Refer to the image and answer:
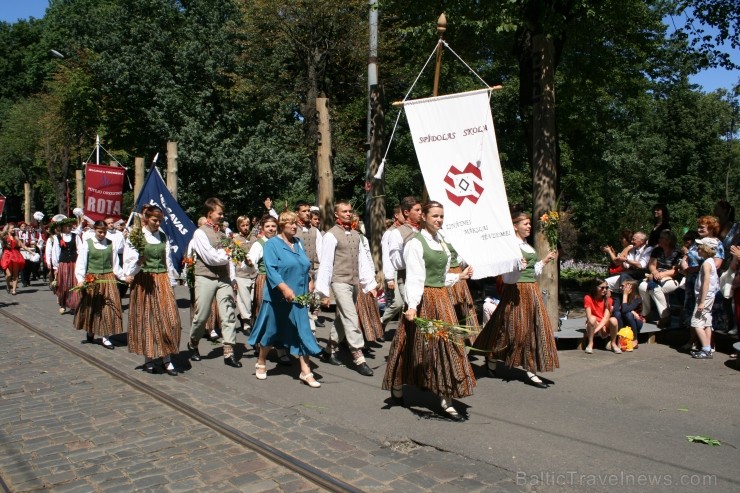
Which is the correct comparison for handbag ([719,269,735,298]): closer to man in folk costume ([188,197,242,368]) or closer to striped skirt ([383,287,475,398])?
striped skirt ([383,287,475,398])

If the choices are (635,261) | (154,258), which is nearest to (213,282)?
(154,258)

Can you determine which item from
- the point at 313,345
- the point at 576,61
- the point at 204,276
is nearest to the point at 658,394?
the point at 313,345

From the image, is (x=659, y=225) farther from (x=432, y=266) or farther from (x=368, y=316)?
(x=432, y=266)

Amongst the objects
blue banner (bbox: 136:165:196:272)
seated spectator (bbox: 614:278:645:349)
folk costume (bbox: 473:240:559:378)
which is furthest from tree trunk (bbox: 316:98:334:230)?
folk costume (bbox: 473:240:559:378)

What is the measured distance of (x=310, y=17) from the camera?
2164 centimetres

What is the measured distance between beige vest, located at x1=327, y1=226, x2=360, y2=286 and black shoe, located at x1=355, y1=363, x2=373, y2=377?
1009mm

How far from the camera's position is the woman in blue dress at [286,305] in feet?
22.9

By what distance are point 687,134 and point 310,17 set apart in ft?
109

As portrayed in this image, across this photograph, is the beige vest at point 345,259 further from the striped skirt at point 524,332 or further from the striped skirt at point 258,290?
the striped skirt at point 258,290

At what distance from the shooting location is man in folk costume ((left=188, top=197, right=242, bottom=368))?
26.3 ft

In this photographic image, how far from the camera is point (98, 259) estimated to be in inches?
368

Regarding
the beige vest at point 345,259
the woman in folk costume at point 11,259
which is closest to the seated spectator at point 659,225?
the beige vest at point 345,259

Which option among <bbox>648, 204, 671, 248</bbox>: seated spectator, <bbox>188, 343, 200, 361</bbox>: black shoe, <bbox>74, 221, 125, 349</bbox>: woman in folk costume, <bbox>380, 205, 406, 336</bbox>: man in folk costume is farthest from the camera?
<bbox>648, 204, 671, 248</bbox>: seated spectator

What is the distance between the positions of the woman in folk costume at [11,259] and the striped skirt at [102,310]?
944cm
